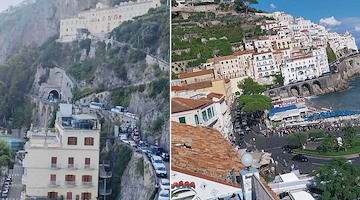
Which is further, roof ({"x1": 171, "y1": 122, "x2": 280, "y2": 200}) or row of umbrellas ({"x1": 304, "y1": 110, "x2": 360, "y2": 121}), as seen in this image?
row of umbrellas ({"x1": 304, "y1": 110, "x2": 360, "y2": 121})

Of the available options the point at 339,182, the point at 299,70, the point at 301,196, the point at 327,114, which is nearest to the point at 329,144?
the point at 339,182

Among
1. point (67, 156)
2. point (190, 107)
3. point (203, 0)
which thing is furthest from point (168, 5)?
point (203, 0)

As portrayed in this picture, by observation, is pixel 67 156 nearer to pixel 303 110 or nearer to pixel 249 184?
pixel 249 184

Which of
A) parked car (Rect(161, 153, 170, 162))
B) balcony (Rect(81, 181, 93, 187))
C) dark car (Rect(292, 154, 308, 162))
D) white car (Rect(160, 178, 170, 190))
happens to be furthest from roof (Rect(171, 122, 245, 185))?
dark car (Rect(292, 154, 308, 162))

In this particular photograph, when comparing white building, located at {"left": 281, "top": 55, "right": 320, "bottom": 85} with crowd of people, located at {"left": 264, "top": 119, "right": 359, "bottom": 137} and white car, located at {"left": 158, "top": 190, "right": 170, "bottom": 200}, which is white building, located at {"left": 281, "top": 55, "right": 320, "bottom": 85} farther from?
white car, located at {"left": 158, "top": 190, "right": 170, "bottom": 200}

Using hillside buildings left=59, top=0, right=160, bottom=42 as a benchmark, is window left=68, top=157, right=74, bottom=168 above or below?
below

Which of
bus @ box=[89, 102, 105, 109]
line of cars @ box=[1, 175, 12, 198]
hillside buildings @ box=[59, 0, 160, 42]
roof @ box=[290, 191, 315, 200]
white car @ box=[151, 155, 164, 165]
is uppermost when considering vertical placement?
hillside buildings @ box=[59, 0, 160, 42]

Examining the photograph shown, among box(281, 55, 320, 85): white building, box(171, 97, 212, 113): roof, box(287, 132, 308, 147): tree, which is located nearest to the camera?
box(171, 97, 212, 113): roof

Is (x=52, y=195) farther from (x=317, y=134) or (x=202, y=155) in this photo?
(x=317, y=134)
